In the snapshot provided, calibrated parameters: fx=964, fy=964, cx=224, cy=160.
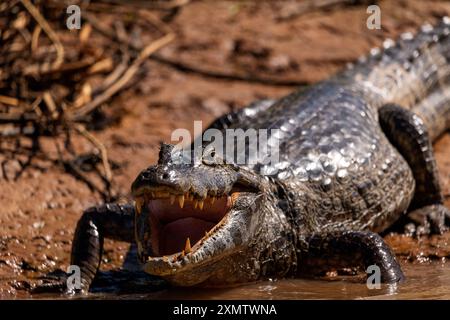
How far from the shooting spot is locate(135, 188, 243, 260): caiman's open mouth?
496cm

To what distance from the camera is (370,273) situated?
545 cm

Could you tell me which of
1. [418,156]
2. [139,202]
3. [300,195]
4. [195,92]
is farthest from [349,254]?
[195,92]

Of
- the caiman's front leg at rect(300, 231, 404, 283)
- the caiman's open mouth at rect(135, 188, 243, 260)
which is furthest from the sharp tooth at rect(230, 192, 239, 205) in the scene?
the caiman's front leg at rect(300, 231, 404, 283)

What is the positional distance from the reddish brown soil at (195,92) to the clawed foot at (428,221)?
103 mm

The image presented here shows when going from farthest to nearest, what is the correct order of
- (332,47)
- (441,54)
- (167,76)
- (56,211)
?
(332,47) < (167,76) < (441,54) < (56,211)

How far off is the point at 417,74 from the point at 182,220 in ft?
11.7

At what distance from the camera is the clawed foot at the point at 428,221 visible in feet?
21.5

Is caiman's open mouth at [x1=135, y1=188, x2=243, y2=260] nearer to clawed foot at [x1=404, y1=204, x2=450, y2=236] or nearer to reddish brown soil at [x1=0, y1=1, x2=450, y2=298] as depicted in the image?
reddish brown soil at [x1=0, y1=1, x2=450, y2=298]

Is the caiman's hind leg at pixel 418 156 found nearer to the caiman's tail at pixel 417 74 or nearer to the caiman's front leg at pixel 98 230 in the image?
the caiman's tail at pixel 417 74

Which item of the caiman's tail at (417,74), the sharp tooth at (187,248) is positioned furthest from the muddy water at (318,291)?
the caiman's tail at (417,74)

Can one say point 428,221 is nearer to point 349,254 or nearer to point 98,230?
point 349,254
